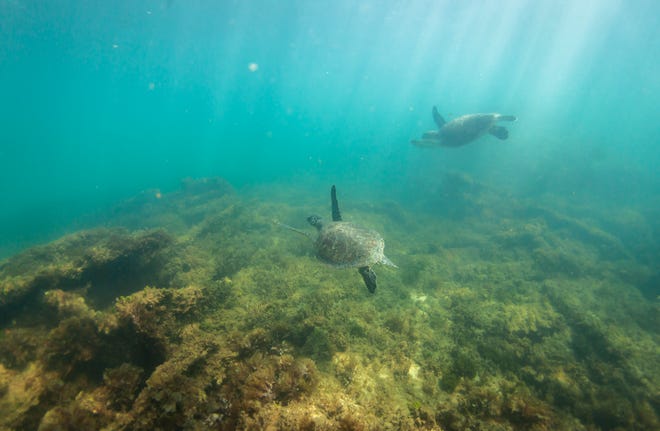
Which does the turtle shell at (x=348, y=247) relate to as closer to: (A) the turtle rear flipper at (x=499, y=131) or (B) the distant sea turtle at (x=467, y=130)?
(B) the distant sea turtle at (x=467, y=130)

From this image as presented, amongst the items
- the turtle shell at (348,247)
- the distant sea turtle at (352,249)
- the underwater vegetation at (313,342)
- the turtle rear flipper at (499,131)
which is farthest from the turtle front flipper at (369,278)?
the turtle rear flipper at (499,131)

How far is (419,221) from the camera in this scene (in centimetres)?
1755

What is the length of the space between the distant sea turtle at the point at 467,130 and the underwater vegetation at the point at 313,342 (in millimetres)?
7876

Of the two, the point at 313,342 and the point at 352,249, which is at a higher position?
the point at 352,249

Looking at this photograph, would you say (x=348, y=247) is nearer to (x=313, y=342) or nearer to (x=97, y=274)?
(x=313, y=342)

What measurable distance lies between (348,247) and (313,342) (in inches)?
94.4

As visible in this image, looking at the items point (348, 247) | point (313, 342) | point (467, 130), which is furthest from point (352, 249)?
point (467, 130)

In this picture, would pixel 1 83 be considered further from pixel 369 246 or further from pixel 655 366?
pixel 655 366

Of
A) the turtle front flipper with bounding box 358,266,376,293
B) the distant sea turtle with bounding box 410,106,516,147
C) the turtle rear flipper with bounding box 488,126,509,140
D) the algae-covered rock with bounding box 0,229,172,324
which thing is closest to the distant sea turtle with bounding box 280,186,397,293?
the turtle front flipper with bounding box 358,266,376,293

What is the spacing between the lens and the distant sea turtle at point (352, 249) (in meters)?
6.27

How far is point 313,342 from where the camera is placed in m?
5.12

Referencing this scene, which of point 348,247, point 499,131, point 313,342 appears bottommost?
point 313,342

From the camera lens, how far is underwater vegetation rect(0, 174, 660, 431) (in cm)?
331

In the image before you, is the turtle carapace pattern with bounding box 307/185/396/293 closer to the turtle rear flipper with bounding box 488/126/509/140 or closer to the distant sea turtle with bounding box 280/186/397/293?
the distant sea turtle with bounding box 280/186/397/293
